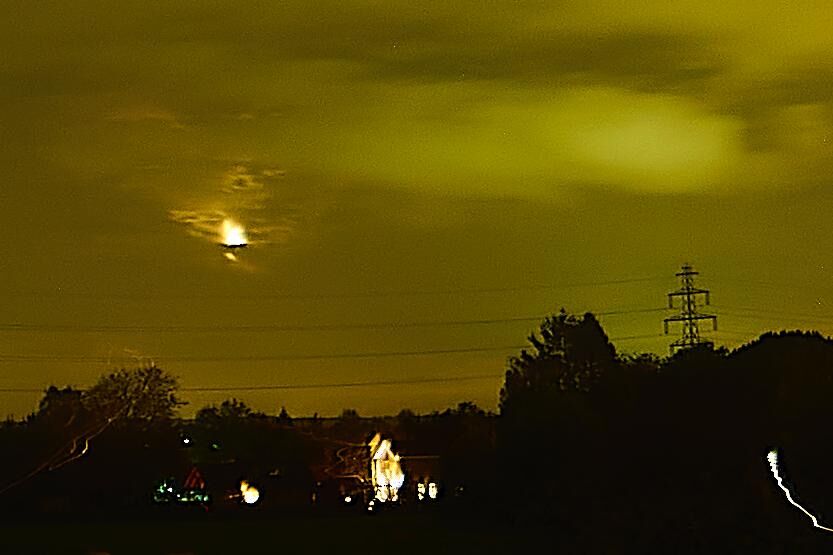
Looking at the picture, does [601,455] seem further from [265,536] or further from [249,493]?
[249,493]

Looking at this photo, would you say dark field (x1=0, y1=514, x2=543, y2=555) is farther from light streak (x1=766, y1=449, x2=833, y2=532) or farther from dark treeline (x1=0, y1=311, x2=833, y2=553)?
light streak (x1=766, y1=449, x2=833, y2=532)

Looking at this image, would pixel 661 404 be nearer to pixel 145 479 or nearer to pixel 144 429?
pixel 145 479

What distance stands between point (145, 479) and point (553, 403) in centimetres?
3197

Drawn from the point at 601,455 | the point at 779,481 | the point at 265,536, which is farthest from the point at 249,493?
the point at 779,481

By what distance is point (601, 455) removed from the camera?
58875 millimetres

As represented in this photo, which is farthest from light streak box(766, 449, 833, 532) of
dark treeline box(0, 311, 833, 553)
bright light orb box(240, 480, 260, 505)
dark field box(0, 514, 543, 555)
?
bright light orb box(240, 480, 260, 505)

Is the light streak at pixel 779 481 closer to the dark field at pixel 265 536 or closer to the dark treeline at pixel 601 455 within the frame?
the dark treeline at pixel 601 455

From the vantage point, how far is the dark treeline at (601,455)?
1906 inches

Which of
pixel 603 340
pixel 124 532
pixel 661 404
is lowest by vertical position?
pixel 124 532

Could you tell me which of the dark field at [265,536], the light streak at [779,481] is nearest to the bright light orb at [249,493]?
the dark field at [265,536]

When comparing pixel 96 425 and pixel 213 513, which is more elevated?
pixel 96 425

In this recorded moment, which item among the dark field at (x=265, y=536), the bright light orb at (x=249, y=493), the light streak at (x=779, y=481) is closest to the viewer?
the light streak at (x=779, y=481)

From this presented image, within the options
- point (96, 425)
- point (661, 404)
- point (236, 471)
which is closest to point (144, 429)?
point (96, 425)

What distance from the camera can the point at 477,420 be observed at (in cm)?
10556
